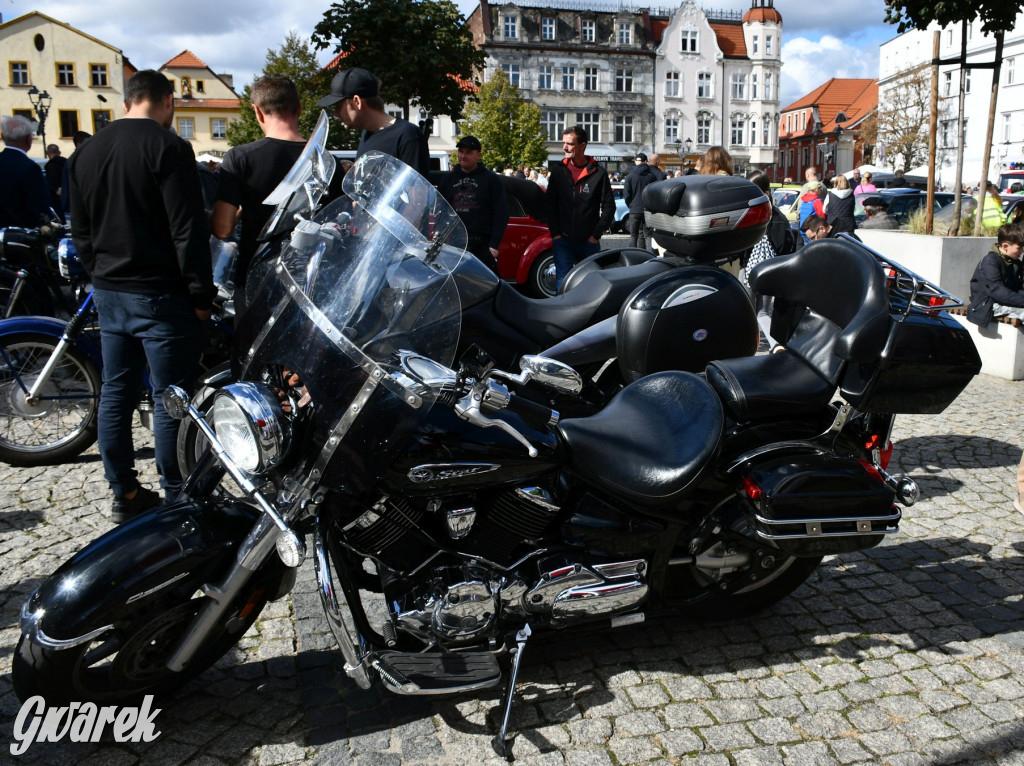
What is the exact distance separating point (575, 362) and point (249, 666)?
6.90ft

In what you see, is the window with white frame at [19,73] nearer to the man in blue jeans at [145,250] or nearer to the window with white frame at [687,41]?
the window with white frame at [687,41]

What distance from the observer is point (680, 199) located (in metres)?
4.36

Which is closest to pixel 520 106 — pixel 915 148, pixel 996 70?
pixel 915 148

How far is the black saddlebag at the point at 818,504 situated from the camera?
2.82 m

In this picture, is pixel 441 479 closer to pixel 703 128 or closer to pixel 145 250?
pixel 145 250

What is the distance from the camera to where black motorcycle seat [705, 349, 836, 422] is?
9.93 feet

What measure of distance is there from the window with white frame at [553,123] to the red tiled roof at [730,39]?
15420 millimetres

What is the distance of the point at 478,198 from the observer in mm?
8148

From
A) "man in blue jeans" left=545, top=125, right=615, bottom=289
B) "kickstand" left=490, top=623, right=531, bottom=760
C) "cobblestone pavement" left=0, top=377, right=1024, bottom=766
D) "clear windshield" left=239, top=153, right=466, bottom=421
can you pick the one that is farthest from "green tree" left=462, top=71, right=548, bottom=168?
"kickstand" left=490, top=623, right=531, bottom=760

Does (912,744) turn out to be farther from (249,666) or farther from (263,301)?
(263,301)

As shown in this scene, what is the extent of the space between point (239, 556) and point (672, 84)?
67231 millimetres

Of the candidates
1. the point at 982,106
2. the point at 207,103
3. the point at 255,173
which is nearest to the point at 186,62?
the point at 207,103

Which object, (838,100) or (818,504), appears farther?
(838,100)

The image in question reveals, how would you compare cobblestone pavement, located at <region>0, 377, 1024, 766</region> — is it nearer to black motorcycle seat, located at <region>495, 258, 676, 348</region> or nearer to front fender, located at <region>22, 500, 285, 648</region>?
front fender, located at <region>22, 500, 285, 648</region>
